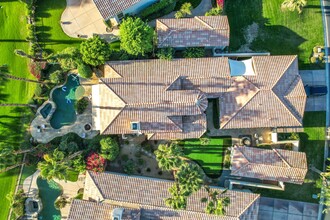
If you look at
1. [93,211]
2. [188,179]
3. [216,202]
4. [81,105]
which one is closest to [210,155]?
[216,202]

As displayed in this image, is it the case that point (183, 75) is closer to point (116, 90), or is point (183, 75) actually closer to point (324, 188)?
point (116, 90)

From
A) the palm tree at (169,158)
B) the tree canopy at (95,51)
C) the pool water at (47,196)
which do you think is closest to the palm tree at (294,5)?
the palm tree at (169,158)

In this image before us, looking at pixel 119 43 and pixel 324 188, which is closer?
pixel 324 188

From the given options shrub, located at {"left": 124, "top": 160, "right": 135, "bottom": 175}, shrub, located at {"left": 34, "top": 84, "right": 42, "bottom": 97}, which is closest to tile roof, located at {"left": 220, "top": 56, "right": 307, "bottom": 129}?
shrub, located at {"left": 124, "top": 160, "right": 135, "bottom": 175}

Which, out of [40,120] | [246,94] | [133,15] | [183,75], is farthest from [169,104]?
[40,120]

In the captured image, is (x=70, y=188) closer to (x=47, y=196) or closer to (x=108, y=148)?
(x=47, y=196)

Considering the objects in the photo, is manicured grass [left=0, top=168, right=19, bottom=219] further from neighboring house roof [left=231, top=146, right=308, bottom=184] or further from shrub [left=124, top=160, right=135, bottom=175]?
neighboring house roof [left=231, top=146, right=308, bottom=184]

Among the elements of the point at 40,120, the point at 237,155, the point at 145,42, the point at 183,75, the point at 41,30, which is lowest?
the point at 237,155

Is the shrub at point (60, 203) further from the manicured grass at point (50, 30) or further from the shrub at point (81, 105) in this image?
the manicured grass at point (50, 30)
